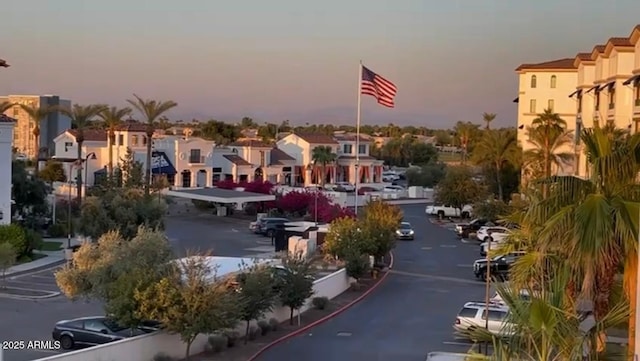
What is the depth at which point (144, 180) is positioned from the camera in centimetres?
5984

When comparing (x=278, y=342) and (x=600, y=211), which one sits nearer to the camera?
(x=600, y=211)

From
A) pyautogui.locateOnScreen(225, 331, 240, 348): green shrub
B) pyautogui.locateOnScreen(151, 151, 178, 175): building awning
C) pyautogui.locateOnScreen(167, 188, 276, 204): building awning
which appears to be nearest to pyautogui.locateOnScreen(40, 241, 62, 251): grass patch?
pyautogui.locateOnScreen(167, 188, 276, 204): building awning

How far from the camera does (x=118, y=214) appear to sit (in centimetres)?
4409

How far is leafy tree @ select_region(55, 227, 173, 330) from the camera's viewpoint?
22.4 meters

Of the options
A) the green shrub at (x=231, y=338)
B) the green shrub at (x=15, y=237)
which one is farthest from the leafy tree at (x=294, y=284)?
the green shrub at (x=15, y=237)

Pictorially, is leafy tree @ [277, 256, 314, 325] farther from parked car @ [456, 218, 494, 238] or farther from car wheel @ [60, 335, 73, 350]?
parked car @ [456, 218, 494, 238]

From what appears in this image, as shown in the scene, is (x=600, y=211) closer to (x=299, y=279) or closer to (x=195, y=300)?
(x=195, y=300)

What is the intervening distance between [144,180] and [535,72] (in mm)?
36744

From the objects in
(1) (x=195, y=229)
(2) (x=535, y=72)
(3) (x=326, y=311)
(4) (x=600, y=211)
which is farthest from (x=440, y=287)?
(2) (x=535, y=72)

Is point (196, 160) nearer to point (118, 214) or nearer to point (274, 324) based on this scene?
point (118, 214)

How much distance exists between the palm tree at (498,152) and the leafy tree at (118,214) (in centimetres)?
4017

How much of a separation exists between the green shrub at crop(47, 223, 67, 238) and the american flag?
2152 cm

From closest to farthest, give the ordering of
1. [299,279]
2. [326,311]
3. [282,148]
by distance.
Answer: [299,279]
[326,311]
[282,148]

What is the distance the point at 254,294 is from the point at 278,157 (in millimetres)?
73260
